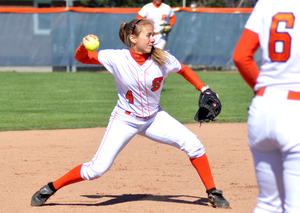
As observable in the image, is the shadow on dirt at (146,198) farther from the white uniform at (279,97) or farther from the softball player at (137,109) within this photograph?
the white uniform at (279,97)

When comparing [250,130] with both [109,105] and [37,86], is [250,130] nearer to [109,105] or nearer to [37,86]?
[109,105]

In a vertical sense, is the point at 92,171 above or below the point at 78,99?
above

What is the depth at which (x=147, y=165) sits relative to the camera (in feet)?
15.7

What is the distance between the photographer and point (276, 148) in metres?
1.98

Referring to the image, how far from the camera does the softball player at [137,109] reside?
10.8 ft

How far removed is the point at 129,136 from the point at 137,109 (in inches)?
9.6

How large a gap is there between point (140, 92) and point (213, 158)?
6.93ft

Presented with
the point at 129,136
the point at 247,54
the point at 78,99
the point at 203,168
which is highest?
the point at 247,54

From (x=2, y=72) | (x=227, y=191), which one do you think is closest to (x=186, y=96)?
(x=227, y=191)

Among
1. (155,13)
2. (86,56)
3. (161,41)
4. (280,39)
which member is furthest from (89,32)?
(280,39)

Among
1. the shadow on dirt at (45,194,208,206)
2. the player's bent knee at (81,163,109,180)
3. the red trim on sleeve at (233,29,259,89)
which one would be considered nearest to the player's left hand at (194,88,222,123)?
the shadow on dirt at (45,194,208,206)

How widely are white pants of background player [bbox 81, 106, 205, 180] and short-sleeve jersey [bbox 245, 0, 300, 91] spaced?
5.00 ft

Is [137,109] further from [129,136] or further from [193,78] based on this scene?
[193,78]

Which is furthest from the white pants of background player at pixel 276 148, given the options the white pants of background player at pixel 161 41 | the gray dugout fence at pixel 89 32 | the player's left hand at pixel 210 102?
the gray dugout fence at pixel 89 32
